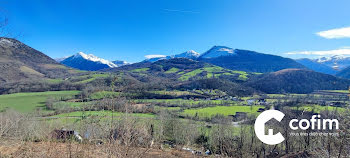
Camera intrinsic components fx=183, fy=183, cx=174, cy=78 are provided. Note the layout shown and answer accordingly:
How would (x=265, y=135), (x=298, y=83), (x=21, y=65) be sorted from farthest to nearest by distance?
(x=21, y=65) → (x=298, y=83) → (x=265, y=135)

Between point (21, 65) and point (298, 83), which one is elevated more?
point (21, 65)

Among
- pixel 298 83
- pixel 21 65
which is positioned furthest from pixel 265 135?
pixel 21 65

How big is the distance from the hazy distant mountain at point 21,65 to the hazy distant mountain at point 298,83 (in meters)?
111

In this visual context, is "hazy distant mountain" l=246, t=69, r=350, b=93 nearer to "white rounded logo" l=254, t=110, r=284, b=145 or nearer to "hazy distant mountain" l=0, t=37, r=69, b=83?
"white rounded logo" l=254, t=110, r=284, b=145

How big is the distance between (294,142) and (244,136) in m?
5.74

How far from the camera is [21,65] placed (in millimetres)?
115312

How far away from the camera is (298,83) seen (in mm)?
98562

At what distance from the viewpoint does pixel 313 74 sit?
4090 inches

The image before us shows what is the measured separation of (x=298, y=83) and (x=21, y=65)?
16406cm

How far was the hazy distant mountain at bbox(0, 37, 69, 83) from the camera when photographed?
9465 centimetres

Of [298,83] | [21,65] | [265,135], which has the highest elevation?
[21,65]

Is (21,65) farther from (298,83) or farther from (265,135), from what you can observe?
(298,83)

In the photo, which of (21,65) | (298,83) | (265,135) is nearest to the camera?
(265,135)

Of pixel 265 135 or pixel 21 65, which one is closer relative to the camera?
pixel 265 135
